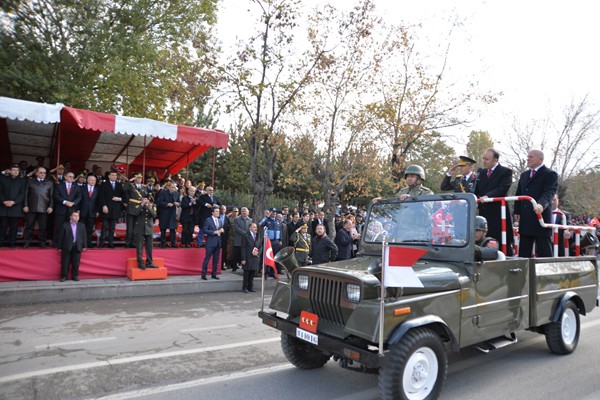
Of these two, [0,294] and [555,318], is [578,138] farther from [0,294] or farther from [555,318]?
[0,294]

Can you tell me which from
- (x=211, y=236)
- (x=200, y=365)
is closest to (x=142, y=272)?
(x=211, y=236)

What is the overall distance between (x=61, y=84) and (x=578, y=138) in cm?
2730

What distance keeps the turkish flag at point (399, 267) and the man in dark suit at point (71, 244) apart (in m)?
7.92

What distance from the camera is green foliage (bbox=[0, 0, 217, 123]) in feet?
42.9

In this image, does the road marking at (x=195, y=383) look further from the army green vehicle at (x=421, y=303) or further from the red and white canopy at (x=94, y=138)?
the red and white canopy at (x=94, y=138)

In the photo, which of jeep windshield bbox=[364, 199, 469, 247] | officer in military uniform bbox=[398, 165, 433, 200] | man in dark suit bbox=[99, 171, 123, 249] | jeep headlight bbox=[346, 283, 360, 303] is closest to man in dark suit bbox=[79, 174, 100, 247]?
man in dark suit bbox=[99, 171, 123, 249]

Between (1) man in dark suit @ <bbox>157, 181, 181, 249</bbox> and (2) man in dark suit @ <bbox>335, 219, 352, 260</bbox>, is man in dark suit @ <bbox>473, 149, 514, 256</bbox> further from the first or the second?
(1) man in dark suit @ <bbox>157, 181, 181, 249</bbox>

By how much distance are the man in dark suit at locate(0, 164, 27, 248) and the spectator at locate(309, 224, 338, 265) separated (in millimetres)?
6874

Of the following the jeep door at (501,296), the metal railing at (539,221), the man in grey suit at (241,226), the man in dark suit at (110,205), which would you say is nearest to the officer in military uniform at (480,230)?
the jeep door at (501,296)

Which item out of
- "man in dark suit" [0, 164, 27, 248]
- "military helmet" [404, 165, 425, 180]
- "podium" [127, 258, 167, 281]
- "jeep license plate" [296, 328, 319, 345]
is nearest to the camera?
"jeep license plate" [296, 328, 319, 345]

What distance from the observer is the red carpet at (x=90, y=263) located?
8.71 meters

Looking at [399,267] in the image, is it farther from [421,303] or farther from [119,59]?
[119,59]

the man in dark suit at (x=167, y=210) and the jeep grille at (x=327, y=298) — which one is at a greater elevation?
the man in dark suit at (x=167, y=210)

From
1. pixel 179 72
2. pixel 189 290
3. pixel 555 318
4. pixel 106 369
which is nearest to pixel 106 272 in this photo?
pixel 189 290
